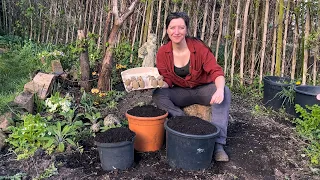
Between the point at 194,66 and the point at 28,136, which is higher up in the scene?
the point at 194,66

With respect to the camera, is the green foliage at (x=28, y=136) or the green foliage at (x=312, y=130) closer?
the green foliage at (x=28, y=136)

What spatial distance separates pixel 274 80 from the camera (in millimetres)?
4195

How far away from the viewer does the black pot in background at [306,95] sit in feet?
11.1

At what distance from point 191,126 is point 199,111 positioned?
69cm

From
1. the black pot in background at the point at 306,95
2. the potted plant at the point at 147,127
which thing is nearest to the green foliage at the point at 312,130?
the black pot in background at the point at 306,95

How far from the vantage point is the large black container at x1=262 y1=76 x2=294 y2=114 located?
12.5 ft

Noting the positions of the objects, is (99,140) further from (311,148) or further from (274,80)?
(274,80)

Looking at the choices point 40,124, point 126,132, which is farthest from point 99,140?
point 40,124

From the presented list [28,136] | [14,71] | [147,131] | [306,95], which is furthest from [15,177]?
[306,95]

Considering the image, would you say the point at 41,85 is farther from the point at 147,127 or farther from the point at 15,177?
the point at 147,127

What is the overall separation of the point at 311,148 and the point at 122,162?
1.79m

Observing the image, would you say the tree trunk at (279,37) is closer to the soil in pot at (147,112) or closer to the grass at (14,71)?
the soil in pot at (147,112)

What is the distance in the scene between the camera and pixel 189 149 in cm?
224

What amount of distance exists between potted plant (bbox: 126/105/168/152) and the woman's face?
27.4 inches
